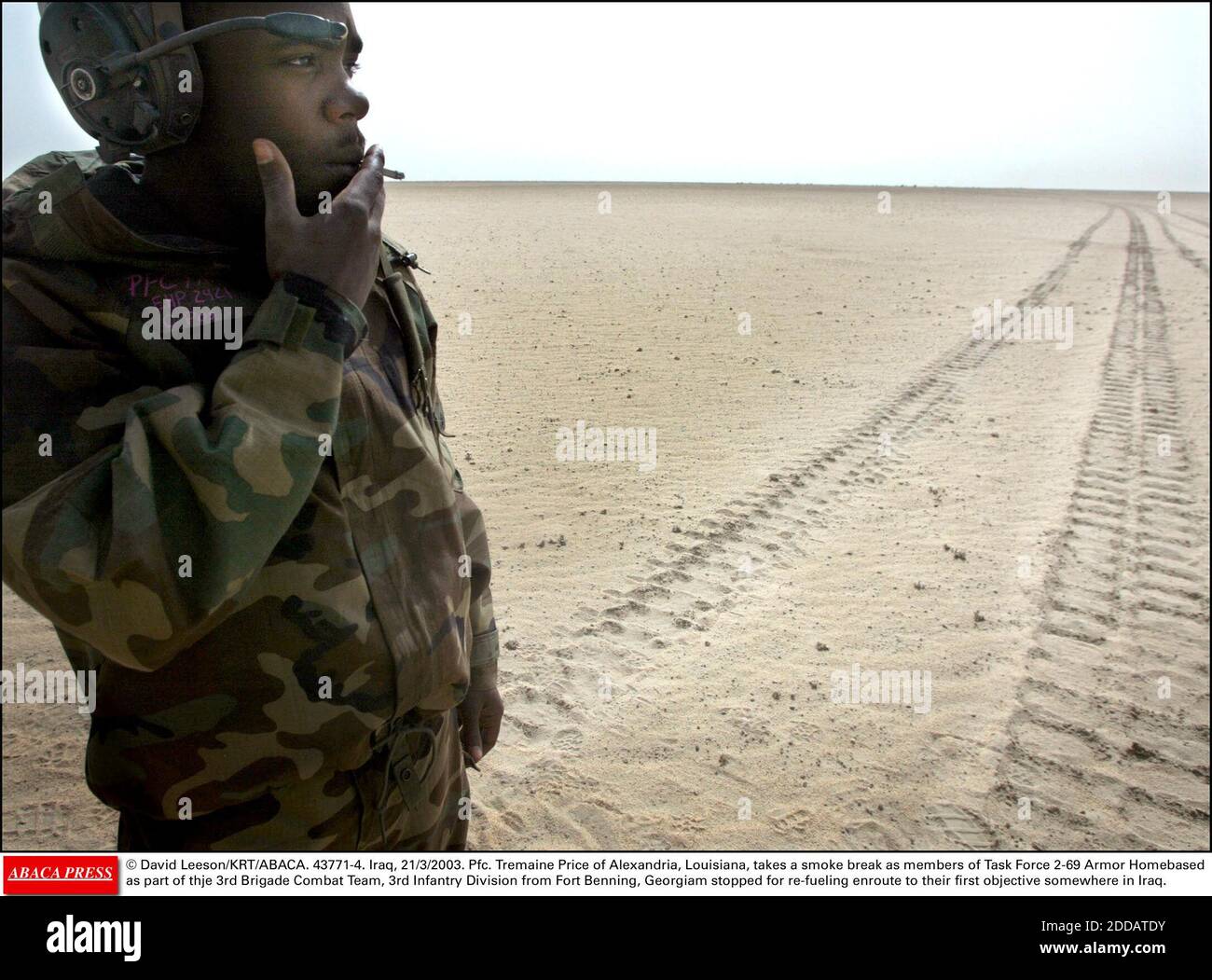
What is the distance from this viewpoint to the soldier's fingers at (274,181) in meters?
1.18

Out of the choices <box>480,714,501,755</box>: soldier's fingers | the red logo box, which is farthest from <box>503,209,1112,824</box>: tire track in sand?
the red logo box

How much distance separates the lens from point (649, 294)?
13.1 meters

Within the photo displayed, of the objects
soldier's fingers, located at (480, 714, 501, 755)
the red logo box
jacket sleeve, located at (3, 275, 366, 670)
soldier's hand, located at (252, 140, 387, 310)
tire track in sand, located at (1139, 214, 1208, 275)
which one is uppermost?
tire track in sand, located at (1139, 214, 1208, 275)

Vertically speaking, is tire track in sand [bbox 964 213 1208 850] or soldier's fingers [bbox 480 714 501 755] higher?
soldier's fingers [bbox 480 714 501 755]

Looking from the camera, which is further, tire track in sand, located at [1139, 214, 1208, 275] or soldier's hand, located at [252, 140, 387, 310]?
tire track in sand, located at [1139, 214, 1208, 275]

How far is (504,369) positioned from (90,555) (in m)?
7.86

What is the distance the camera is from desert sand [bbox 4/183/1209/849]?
123 inches

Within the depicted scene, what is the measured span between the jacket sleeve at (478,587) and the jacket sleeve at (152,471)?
1.78ft

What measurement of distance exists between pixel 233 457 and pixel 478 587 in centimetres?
79

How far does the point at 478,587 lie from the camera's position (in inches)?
70.1

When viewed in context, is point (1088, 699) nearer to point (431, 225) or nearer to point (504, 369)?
point (504, 369)

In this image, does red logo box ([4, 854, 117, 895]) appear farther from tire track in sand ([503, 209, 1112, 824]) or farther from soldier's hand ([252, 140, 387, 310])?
tire track in sand ([503, 209, 1112, 824])

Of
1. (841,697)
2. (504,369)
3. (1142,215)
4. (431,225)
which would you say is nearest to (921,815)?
(841,697)

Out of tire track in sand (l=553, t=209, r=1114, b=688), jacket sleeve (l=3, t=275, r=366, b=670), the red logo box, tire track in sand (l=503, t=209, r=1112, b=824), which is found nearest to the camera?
jacket sleeve (l=3, t=275, r=366, b=670)
